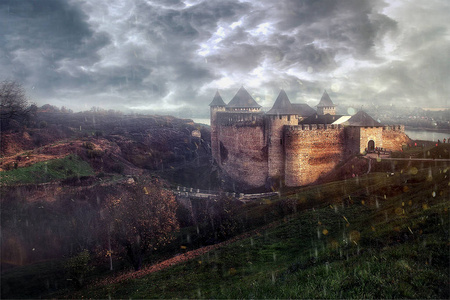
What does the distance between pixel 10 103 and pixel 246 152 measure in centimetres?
Answer: 2998

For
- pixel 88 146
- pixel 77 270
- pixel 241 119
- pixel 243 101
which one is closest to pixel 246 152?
pixel 241 119

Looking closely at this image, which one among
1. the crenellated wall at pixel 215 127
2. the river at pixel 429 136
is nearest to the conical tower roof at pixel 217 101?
the crenellated wall at pixel 215 127

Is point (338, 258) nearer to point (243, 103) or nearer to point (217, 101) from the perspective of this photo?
point (243, 103)

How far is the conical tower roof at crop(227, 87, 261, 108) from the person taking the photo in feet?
139

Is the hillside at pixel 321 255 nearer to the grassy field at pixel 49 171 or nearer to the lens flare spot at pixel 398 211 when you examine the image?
the lens flare spot at pixel 398 211

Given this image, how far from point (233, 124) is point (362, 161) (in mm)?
15949

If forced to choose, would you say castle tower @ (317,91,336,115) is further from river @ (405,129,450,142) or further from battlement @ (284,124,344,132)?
river @ (405,129,450,142)

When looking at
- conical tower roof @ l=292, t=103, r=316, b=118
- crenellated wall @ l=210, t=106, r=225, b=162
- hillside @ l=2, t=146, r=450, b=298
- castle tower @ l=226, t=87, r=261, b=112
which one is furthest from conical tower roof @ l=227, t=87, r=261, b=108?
hillside @ l=2, t=146, r=450, b=298

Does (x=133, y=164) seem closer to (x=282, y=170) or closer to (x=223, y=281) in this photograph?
(x=282, y=170)

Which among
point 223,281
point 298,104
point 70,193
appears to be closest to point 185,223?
point 70,193

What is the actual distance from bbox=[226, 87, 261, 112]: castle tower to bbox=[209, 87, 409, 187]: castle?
7.87 metres

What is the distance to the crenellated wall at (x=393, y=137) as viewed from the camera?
94.1 feet

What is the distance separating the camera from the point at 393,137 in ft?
94.7

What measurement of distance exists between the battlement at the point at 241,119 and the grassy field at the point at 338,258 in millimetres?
14299
